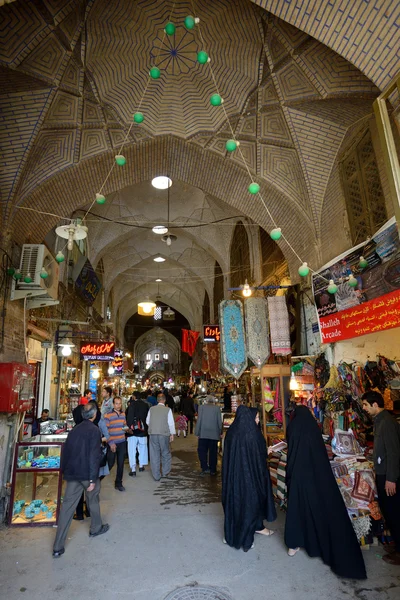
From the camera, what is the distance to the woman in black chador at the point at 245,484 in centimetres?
355

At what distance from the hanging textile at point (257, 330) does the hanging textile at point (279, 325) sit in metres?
0.26

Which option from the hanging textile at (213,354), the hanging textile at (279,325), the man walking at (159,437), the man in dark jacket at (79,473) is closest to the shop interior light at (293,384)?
the hanging textile at (279,325)

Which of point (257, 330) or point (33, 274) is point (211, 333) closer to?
point (257, 330)

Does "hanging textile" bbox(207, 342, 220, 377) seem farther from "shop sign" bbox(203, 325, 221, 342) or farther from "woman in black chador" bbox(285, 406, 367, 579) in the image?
"woman in black chador" bbox(285, 406, 367, 579)

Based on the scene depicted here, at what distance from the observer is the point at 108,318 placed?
19141mm

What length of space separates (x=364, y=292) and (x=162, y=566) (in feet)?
13.8

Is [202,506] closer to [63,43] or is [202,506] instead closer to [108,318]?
[63,43]

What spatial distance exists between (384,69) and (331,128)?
2.37m

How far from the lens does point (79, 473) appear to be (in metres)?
3.68

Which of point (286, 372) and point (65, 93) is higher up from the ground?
point (65, 93)

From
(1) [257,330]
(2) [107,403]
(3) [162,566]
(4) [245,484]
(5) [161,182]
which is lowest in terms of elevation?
(3) [162,566]

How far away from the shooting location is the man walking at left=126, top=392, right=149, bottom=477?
6859 mm

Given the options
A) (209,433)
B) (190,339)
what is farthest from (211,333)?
(209,433)

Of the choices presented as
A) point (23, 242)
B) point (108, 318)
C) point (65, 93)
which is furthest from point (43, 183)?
point (108, 318)
